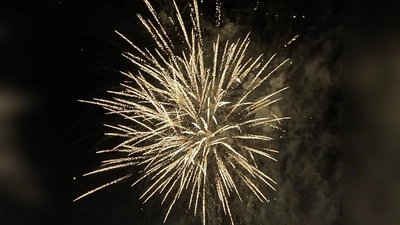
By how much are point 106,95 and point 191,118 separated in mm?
292

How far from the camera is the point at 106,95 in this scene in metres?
1.73

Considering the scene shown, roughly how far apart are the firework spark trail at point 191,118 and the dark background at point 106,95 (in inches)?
1.7

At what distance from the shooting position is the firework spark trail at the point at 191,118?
5.65 feet

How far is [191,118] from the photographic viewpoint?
1.73 meters

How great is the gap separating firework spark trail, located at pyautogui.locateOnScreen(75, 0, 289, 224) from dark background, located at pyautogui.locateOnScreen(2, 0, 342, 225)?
0.15ft

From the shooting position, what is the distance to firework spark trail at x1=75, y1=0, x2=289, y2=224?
1.72m

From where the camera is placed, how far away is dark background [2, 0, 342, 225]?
1689 millimetres

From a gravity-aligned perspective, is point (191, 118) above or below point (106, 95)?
below
